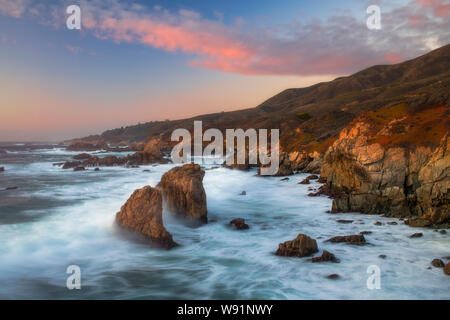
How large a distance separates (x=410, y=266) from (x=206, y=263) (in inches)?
303

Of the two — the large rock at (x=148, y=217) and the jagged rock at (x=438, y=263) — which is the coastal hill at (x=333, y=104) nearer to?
the large rock at (x=148, y=217)

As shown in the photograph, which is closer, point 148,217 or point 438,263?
point 438,263

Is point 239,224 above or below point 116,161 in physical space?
below

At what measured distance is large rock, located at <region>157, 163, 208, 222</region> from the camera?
1778cm

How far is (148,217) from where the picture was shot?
1431 cm

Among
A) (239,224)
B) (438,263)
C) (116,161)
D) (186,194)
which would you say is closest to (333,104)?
(116,161)

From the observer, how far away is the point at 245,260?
13.0 m

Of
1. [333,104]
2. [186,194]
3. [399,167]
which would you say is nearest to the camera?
[186,194]

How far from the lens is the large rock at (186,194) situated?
17.8m

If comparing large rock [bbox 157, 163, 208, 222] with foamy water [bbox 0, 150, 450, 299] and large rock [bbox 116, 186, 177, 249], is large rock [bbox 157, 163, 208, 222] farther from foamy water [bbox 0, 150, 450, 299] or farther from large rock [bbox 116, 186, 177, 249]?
large rock [bbox 116, 186, 177, 249]

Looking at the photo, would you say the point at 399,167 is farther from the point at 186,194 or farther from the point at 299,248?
the point at 186,194

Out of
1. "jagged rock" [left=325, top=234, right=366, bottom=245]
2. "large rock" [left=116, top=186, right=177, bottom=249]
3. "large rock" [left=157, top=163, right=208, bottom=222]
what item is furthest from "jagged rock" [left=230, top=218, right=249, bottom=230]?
"jagged rock" [left=325, top=234, right=366, bottom=245]

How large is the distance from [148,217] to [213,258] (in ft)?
11.5
